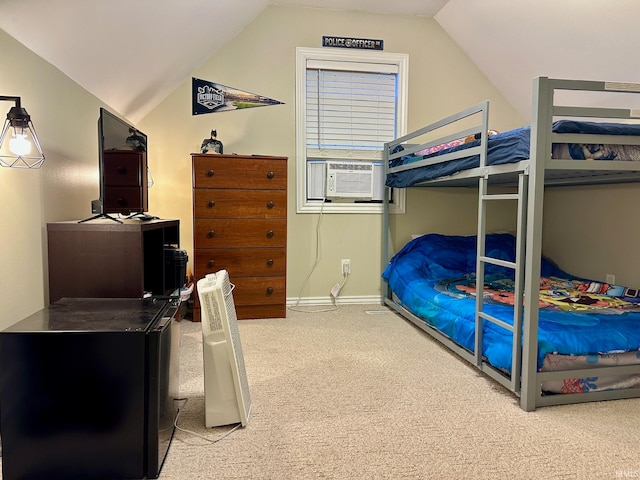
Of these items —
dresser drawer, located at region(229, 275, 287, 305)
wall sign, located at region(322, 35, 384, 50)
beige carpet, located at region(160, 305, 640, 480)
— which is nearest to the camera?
beige carpet, located at region(160, 305, 640, 480)

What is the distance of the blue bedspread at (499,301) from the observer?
5.93ft

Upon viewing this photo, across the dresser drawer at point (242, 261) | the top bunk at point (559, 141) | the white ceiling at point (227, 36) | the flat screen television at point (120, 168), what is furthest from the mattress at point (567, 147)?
the flat screen television at point (120, 168)

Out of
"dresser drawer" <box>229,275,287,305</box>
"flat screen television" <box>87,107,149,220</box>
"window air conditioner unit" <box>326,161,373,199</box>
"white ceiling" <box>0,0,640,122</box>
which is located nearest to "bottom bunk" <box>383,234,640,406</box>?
"window air conditioner unit" <box>326,161,373,199</box>

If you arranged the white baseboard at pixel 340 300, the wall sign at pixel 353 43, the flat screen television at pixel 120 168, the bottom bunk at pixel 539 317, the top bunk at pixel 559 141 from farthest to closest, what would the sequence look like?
the white baseboard at pixel 340 300, the wall sign at pixel 353 43, the flat screen television at pixel 120 168, the bottom bunk at pixel 539 317, the top bunk at pixel 559 141

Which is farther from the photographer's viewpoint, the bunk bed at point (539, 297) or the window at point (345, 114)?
the window at point (345, 114)

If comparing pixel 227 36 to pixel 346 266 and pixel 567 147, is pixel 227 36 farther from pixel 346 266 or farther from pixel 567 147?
pixel 567 147

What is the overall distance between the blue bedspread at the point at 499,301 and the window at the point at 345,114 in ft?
2.00

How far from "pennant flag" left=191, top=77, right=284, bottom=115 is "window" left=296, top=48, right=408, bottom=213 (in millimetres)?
359

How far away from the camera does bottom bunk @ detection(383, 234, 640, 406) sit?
1.77 meters

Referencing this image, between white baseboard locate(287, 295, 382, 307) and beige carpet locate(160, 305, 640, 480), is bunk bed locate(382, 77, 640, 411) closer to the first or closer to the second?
beige carpet locate(160, 305, 640, 480)

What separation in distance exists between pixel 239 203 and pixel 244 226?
0.55 ft

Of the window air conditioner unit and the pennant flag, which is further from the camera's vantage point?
the window air conditioner unit

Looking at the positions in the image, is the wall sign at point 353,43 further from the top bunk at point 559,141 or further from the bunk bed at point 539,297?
the top bunk at point 559,141

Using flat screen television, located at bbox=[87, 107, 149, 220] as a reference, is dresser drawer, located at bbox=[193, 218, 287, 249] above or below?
below
